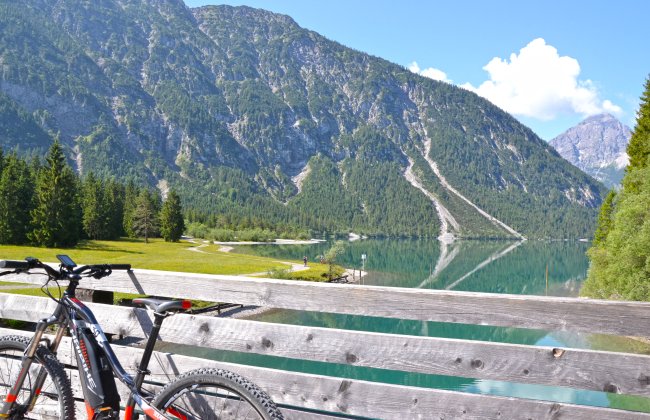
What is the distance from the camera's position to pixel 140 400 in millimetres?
3783

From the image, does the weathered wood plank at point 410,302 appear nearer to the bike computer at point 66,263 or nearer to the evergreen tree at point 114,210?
the bike computer at point 66,263

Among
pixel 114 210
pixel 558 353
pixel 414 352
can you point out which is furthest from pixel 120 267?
pixel 114 210

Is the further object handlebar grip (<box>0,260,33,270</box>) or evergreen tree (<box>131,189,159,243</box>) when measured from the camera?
evergreen tree (<box>131,189,159,243</box>)

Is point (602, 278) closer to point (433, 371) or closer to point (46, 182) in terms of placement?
point (433, 371)

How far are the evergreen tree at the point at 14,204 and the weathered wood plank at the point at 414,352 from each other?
7106 cm

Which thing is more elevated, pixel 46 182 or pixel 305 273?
pixel 46 182

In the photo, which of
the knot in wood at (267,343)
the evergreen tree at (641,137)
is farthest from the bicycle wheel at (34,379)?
the evergreen tree at (641,137)

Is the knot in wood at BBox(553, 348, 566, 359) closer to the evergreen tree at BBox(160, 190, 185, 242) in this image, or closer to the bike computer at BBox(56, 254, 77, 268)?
the bike computer at BBox(56, 254, 77, 268)

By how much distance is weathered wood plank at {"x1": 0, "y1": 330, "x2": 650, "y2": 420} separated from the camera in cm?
358

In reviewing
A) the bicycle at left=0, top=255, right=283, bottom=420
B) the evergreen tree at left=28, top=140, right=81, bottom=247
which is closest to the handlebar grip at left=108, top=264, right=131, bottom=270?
the bicycle at left=0, top=255, right=283, bottom=420

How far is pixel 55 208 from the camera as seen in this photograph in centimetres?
6650

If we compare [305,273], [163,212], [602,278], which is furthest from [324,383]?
[163,212]

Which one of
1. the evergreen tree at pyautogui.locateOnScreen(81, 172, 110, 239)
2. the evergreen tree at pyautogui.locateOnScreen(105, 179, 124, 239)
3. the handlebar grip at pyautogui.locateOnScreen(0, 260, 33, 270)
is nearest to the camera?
the handlebar grip at pyautogui.locateOnScreen(0, 260, 33, 270)

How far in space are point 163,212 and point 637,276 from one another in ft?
320
